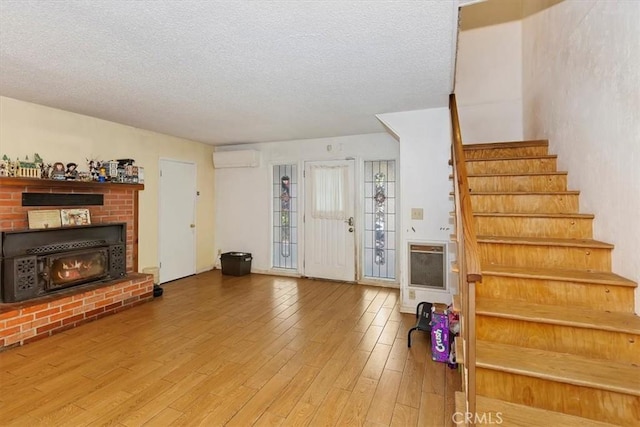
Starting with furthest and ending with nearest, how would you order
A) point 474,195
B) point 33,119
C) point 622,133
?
1. point 33,119
2. point 474,195
3. point 622,133

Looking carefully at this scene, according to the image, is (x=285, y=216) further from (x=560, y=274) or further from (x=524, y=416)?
(x=524, y=416)

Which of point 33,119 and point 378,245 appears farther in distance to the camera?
point 378,245

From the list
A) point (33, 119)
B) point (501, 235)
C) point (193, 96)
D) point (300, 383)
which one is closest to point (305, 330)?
point (300, 383)

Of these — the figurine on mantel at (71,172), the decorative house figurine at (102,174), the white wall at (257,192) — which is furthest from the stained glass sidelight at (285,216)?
the figurine on mantel at (71,172)

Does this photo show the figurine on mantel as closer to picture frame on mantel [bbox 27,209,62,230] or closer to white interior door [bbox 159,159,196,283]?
picture frame on mantel [bbox 27,209,62,230]

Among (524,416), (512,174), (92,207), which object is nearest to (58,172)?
(92,207)

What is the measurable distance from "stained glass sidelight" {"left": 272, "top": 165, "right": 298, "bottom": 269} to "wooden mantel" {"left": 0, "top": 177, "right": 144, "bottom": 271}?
2.13m

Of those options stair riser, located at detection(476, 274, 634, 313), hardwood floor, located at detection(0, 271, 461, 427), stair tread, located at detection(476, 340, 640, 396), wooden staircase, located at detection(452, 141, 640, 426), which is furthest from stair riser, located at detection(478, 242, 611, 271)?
hardwood floor, located at detection(0, 271, 461, 427)

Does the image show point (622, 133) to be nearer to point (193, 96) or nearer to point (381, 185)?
point (381, 185)

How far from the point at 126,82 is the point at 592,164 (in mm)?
3825

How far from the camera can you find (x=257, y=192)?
5.61 meters

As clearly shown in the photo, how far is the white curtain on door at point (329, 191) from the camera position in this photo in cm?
500

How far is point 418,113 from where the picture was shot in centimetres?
371

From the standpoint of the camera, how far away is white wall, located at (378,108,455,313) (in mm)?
3660
